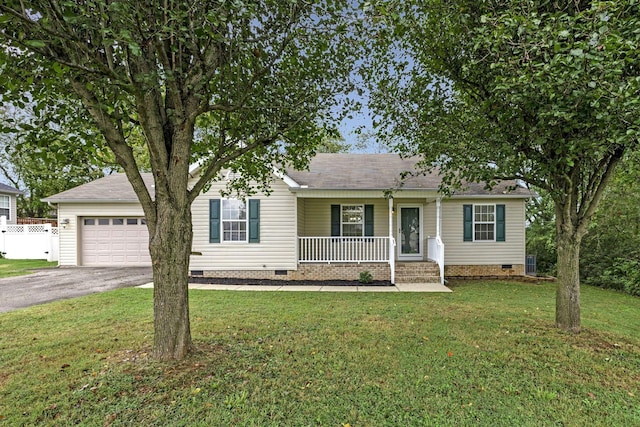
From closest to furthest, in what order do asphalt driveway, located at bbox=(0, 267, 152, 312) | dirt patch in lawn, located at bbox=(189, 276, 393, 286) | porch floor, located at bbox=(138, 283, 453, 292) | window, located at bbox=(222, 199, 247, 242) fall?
1. asphalt driveway, located at bbox=(0, 267, 152, 312)
2. porch floor, located at bbox=(138, 283, 453, 292)
3. dirt patch in lawn, located at bbox=(189, 276, 393, 286)
4. window, located at bbox=(222, 199, 247, 242)

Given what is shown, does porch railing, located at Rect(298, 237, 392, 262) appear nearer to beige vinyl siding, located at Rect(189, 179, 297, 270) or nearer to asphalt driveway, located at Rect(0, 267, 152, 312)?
beige vinyl siding, located at Rect(189, 179, 297, 270)

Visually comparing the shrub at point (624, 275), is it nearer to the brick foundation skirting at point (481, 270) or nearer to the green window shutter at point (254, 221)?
the brick foundation skirting at point (481, 270)

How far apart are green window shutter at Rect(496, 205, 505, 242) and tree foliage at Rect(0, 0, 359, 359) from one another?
8.49m

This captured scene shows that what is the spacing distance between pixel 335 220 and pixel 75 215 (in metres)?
9.94

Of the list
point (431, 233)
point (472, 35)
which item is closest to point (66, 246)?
point (431, 233)

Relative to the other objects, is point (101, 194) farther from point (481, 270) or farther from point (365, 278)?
point (481, 270)

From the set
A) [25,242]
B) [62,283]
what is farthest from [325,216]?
[25,242]

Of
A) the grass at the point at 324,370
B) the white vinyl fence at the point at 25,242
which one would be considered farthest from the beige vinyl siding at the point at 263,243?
the white vinyl fence at the point at 25,242

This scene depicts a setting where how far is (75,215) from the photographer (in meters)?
12.3

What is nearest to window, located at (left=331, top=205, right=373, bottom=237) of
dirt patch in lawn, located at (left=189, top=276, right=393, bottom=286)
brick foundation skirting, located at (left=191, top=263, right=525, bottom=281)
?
brick foundation skirting, located at (left=191, top=263, right=525, bottom=281)

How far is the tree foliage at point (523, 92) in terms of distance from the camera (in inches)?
123

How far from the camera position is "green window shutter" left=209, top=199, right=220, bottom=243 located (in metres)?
9.96

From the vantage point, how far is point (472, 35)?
4.44 metres

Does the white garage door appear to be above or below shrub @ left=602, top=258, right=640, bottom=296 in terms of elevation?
above
